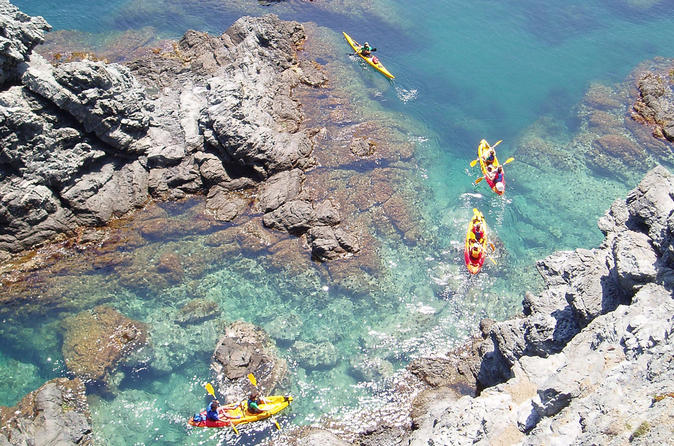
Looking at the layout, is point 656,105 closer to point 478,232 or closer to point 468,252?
point 478,232

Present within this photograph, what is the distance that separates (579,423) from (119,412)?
16665 millimetres

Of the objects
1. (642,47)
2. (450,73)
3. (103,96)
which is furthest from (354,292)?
(642,47)

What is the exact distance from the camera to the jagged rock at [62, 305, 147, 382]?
20.0m

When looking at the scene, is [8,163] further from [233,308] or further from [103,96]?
[233,308]

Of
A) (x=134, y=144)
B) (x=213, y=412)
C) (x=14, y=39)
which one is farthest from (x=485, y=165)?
(x=14, y=39)

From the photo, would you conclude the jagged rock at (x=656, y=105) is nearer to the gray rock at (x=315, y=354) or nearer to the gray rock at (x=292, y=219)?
the gray rock at (x=292, y=219)

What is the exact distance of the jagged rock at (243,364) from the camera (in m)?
19.8

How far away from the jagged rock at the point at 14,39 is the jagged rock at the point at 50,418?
48.7ft

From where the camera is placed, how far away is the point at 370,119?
108ft

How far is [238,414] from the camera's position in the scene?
18.5 meters

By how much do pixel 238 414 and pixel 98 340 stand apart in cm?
737

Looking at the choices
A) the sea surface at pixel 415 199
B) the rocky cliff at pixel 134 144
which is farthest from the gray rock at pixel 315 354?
the rocky cliff at pixel 134 144

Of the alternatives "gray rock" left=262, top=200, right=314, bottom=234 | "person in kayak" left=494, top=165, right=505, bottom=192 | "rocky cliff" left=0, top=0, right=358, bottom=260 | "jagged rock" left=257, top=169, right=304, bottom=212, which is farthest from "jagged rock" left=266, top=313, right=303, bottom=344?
"person in kayak" left=494, top=165, right=505, bottom=192

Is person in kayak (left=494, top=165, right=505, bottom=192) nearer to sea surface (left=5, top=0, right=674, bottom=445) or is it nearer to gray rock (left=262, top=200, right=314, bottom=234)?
sea surface (left=5, top=0, right=674, bottom=445)
